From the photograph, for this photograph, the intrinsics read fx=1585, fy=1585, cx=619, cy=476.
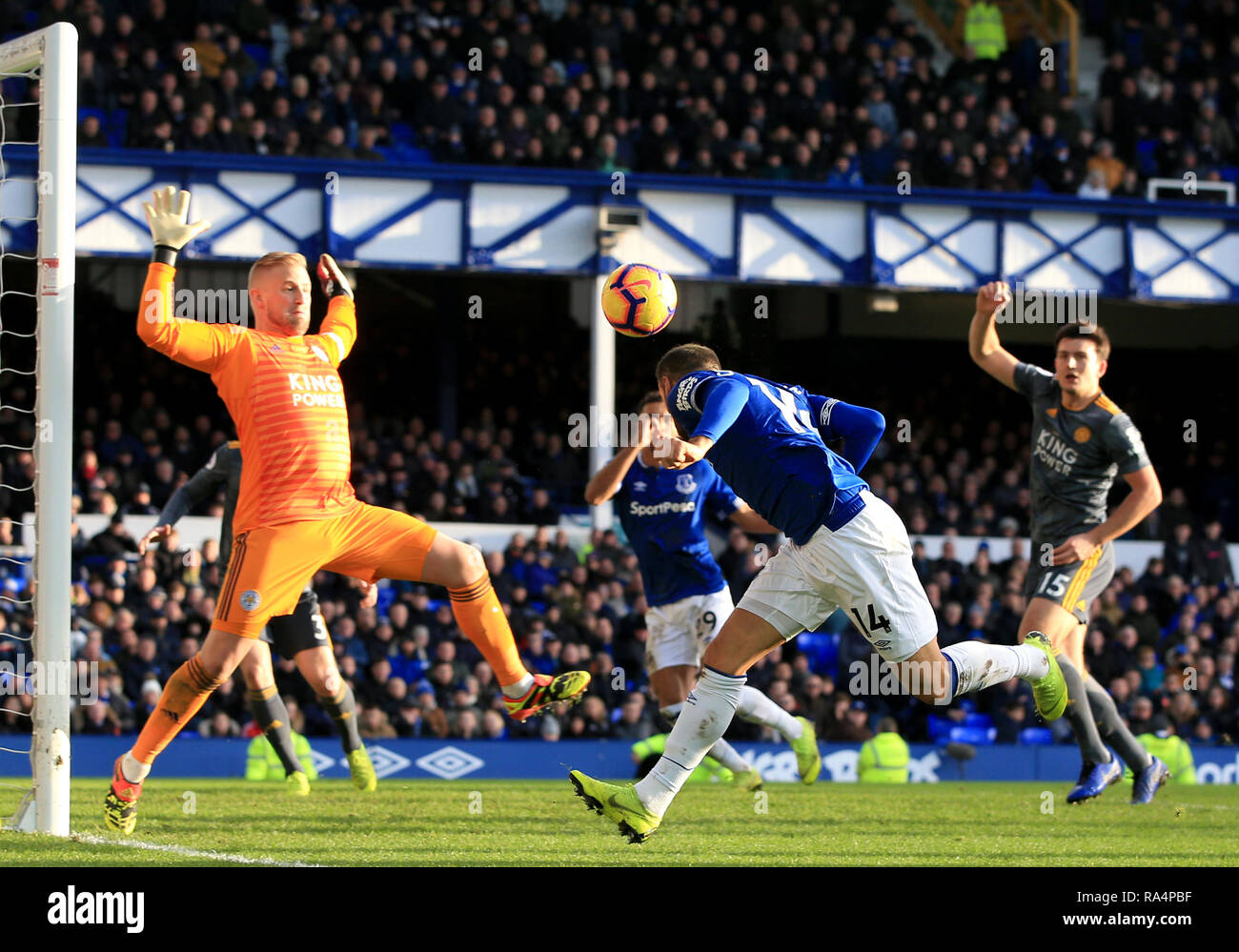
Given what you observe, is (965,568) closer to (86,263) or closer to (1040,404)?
(1040,404)

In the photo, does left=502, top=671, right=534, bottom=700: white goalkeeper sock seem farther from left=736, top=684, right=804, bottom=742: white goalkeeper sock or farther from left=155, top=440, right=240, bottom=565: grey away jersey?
left=155, top=440, right=240, bottom=565: grey away jersey

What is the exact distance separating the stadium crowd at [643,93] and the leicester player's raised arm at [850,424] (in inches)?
490

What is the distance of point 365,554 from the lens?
6.93m

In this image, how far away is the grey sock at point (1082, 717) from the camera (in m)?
8.74

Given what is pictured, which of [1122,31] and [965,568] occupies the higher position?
[1122,31]

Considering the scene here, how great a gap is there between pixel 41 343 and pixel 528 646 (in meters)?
9.30

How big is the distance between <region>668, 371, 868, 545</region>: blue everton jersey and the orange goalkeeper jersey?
158 centimetres

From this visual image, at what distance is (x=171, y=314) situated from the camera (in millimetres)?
6711

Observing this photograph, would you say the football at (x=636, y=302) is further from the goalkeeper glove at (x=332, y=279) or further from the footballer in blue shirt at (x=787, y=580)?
the goalkeeper glove at (x=332, y=279)

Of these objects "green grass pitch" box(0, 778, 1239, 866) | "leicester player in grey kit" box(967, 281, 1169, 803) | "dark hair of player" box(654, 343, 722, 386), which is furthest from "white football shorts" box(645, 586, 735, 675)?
"dark hair of player" box(654, 343, 722, 386)

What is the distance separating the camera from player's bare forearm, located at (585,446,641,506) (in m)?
8.33

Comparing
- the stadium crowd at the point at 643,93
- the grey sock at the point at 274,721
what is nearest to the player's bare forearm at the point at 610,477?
the grey sock at the point at 274,721

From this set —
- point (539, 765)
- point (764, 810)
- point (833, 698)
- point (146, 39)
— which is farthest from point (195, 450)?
point (764, 810)

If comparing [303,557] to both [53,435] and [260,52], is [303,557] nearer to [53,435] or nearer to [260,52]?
[53,435]
